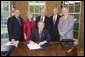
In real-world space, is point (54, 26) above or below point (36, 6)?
below

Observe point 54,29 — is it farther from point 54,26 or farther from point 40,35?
point 40,35

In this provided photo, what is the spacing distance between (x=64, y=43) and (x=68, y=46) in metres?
0.18

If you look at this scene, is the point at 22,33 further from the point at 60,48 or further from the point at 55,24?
the point at 60,48

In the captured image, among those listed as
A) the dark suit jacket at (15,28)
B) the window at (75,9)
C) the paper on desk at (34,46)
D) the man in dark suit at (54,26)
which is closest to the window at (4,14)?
the window at (75,9)

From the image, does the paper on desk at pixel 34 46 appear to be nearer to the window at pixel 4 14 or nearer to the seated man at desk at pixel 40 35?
the seated man at desk at pixel 40 35

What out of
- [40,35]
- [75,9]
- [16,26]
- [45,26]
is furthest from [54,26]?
[75,9]

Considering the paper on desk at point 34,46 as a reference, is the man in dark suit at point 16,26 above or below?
above

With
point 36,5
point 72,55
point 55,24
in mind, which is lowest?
point 72,55

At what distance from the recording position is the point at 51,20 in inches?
153

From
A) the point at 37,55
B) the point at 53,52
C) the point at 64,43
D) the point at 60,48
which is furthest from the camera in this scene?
the point at 64,43

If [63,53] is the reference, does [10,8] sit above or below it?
above

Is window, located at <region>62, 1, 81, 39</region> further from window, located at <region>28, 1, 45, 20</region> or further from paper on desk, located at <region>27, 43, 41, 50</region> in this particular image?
paper on desk, located at <region>27, 43, 41, 50</region>

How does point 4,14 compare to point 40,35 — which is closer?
point 40,35

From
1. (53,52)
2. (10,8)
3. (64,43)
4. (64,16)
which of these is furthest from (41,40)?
(10,8)
